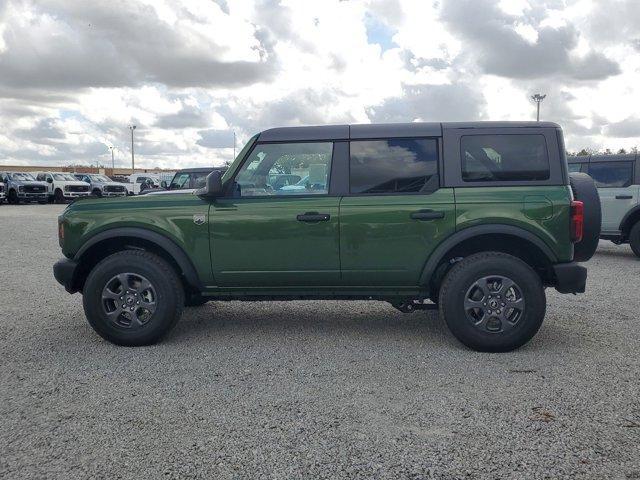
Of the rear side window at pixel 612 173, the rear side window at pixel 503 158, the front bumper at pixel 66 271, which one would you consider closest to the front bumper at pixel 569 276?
the rear side window at pixel 503 158

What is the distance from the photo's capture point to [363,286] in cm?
482

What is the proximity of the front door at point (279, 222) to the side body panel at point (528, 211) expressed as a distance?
1.09m

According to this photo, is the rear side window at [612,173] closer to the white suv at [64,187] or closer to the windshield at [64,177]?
the white suv at [64,187]

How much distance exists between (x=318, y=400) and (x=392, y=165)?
2.09m

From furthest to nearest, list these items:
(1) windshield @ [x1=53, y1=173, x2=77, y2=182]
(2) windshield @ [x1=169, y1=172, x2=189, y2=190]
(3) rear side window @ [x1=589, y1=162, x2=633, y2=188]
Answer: (1) windshield @ [x1=53, y1=173, x2=77, y2=182], (2) windshield @ [x1=169, y1=172, x2=189, y2=190], (3) rear side window @ [x1=589, y1=162, x2=633, y2=188]

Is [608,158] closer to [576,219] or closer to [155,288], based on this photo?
[576,219]

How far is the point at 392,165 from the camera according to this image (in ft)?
15.8

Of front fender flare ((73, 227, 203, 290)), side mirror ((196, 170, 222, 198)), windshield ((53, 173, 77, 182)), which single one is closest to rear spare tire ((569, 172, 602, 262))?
side mirror ((196, 170, 222, 198))

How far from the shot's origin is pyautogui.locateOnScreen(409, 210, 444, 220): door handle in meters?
4.65

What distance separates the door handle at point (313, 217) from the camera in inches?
186

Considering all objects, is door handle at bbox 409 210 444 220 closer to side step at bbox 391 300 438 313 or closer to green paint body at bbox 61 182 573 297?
green paint body at bbox 61 182 573 297

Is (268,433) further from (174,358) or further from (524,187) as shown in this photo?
(524,187)

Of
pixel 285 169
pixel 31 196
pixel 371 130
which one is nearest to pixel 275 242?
pixel 285 169

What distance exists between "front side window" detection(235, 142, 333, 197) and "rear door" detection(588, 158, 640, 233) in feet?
23.8
